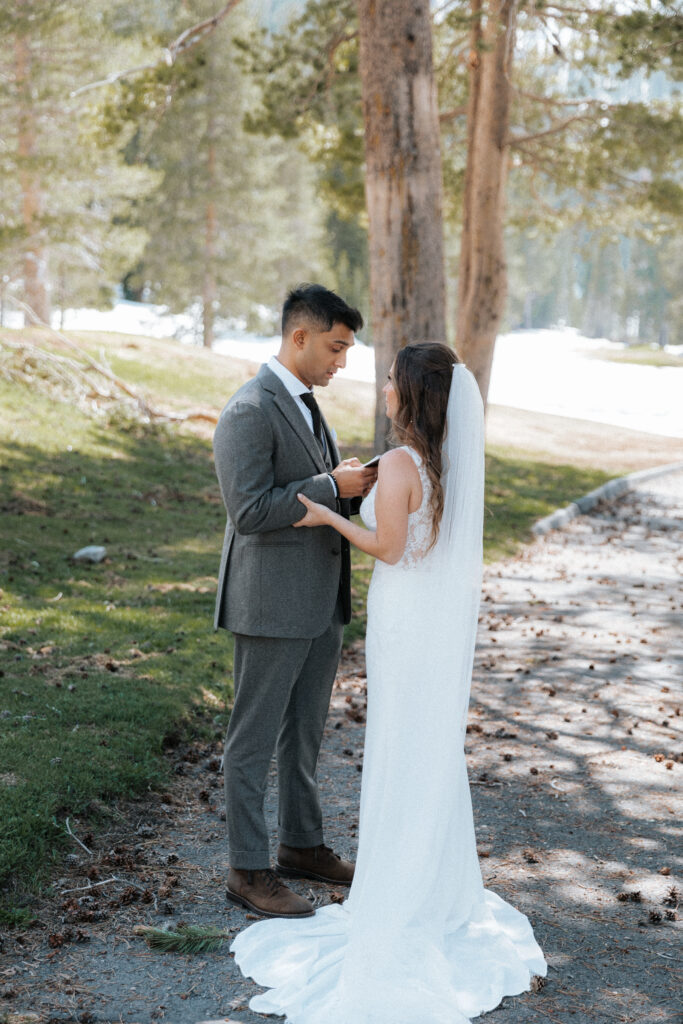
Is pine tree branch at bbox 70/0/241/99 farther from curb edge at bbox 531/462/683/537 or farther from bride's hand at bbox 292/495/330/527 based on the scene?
bride's hand at bbox 292/495/330/527

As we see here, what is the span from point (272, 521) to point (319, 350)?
754 mm

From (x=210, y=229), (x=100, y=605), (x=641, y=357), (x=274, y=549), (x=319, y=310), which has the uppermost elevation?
(x=210, y=229)

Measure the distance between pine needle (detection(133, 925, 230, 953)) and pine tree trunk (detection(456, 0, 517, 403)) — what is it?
12262 mm

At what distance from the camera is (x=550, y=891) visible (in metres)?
4.35

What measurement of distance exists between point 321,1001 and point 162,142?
1550 inches

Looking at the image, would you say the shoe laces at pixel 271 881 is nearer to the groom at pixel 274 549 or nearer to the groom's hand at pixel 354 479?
the groom at pixel 274 549

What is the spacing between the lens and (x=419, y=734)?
12.7 feet

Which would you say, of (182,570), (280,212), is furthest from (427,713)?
(280,212)

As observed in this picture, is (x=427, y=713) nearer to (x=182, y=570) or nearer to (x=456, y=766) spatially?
(x=456, y=766)

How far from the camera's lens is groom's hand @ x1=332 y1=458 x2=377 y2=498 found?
13.0 feet

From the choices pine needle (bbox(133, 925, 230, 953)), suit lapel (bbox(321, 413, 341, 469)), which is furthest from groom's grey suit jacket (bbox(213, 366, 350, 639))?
pine needle (bbox(133, 925, 230, 953))

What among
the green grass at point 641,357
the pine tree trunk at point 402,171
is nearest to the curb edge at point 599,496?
the pine tree trunk at point 402,171

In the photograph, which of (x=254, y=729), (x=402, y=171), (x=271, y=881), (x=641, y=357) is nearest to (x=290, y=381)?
(x=254, y=729)

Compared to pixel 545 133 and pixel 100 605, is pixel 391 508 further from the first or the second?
pixel 545 133
